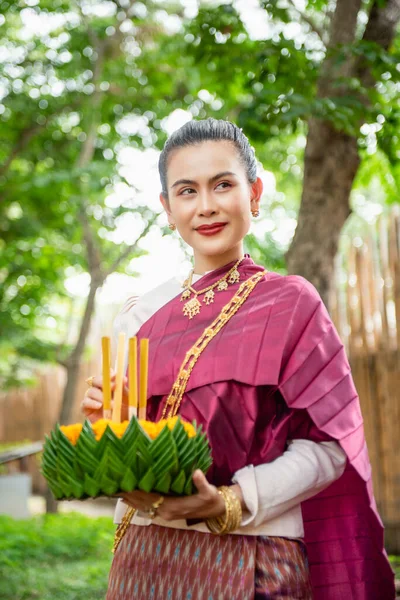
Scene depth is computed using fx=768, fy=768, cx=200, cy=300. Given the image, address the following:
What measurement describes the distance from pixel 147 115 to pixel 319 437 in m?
7.42

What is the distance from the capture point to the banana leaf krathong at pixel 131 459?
133cm

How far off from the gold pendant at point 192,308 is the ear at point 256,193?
0.28m

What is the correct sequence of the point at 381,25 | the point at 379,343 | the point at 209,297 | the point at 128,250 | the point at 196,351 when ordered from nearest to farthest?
the point at 196,351 < the point at 209,297 < the point at 381,25 < the point at 379,343 < the point at 128,250

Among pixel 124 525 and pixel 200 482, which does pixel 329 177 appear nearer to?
pixel 124 525

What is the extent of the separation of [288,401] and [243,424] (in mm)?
107

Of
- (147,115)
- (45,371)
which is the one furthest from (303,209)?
(45,371)

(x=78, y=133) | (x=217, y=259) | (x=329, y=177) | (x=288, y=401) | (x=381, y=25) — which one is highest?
(x=78, y=133)

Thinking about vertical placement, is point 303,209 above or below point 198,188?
above

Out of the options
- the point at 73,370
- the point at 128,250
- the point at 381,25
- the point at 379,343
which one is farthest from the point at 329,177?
the point at 73,370

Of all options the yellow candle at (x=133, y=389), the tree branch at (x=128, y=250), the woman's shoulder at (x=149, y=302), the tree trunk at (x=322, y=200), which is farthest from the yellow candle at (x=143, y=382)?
the tree branch at (x=128, y=250)

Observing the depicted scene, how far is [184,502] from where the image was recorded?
139 centimetres

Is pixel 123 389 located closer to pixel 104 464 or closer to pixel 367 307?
pixel 104 464

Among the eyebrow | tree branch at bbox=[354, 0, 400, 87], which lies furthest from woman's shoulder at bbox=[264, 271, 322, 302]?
tree branch at bbox=[354, 0, 400, 87]

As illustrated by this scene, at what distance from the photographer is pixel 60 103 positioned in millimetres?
8641
